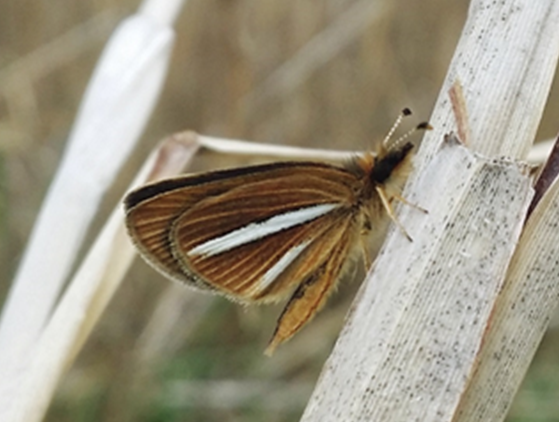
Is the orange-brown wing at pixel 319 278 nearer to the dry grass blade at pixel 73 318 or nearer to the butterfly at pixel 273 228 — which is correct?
the butterfly at pixel 273 228

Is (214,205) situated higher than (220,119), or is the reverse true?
(220,119)

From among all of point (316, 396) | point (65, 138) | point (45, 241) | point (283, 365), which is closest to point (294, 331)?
point (316, 396)

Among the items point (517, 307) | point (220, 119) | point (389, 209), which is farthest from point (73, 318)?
point (220, 119)

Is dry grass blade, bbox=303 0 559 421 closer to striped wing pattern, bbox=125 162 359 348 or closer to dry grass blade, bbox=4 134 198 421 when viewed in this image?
striped wing pattern, bbox=125 162 359 348

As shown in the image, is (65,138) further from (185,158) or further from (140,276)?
(185,158)

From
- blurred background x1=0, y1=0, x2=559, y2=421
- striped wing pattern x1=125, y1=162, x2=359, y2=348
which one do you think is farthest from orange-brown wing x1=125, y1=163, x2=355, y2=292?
blurred background x1=0, y1=0, x2=559, y2=421

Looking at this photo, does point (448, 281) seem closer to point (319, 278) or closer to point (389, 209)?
point (389, 209)
